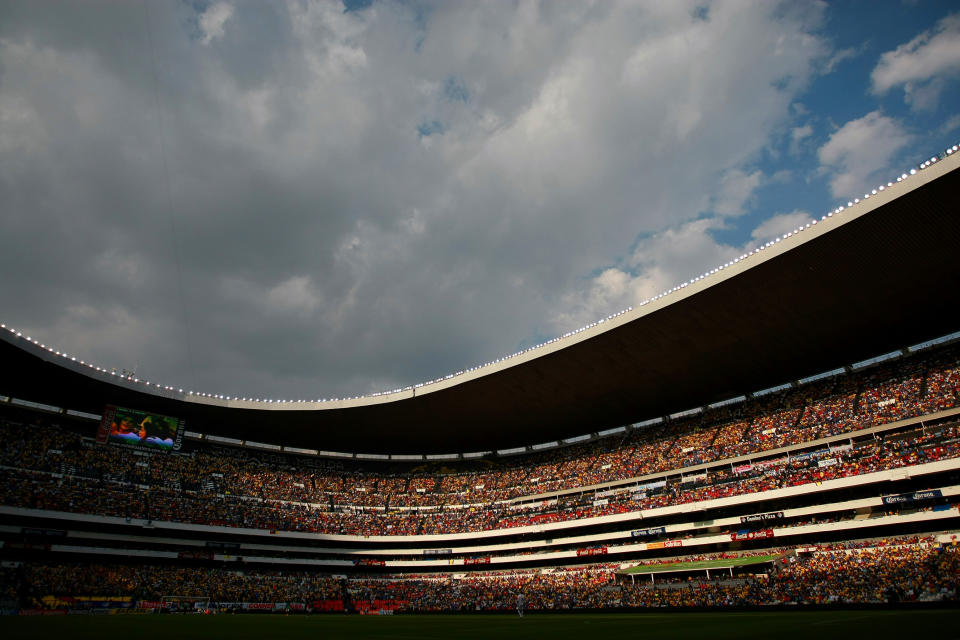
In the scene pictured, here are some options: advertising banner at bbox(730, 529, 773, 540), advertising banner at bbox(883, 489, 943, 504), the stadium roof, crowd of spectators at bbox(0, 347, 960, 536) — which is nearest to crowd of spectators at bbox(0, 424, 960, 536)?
crowd of spectators at bbox(0, 347, 960, 536)

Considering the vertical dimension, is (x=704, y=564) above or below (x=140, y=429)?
below

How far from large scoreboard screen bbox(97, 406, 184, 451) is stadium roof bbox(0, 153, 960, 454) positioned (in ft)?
7.22

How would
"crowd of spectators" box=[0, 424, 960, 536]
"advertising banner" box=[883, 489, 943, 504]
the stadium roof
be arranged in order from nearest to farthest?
"advertising banner" box=[883, 489, 943, 504] → the stadium roof → "crowd of spectators" box=[0, 424, 960, 536]

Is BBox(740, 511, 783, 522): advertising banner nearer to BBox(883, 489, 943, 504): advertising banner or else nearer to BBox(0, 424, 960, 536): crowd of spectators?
BBox(0, 424, 960, 536): crowd of spectators

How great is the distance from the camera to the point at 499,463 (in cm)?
6781

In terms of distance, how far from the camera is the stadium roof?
3123cm

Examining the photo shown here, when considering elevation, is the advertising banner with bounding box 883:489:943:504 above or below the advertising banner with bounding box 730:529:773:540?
above

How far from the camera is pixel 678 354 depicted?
43.9 m

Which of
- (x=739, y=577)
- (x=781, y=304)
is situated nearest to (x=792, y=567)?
(x=739, y=577)

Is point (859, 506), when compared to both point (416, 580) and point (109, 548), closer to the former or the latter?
point (416, 580)

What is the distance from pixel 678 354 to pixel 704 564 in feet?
51.2

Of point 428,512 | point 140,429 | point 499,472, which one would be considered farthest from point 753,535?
point 140,429

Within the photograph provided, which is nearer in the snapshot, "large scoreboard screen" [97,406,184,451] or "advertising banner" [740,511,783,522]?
"advertising banner" [740,511,783,522]

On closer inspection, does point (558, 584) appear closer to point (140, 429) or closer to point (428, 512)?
point (428, 512)
